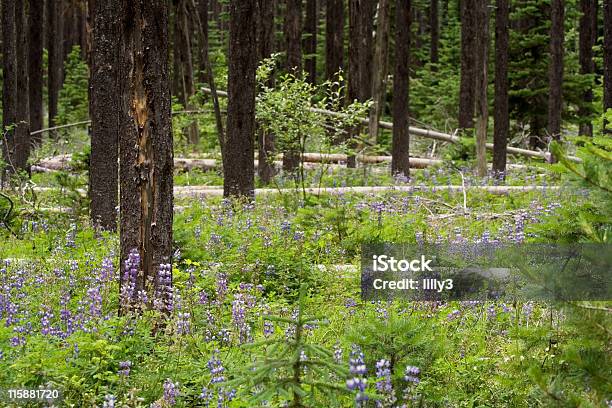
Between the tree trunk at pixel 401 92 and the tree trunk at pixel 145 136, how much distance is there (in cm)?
1210

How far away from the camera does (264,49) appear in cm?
1938

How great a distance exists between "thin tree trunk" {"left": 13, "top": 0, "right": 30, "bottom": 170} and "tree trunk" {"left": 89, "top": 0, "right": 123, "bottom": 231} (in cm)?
580

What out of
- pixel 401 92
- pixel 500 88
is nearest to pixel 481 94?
pixel 500 88

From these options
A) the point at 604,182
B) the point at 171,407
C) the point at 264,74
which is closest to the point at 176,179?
the point at 264,74

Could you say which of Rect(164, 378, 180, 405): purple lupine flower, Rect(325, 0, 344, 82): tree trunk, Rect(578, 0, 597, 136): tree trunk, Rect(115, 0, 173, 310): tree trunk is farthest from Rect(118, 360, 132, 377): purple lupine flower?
Rect(578, 0, 597, 136): tree trunk

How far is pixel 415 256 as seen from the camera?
8.20 m

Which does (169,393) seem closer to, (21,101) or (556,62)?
(21,101)

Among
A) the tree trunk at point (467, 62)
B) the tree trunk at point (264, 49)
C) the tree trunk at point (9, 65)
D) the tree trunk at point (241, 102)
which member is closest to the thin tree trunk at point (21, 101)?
the tree trunk at point (9, 65)

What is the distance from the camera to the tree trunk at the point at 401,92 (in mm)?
17844

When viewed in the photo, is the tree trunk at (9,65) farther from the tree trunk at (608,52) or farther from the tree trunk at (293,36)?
the tree trunk at (608,52)

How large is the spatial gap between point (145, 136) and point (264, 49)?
13.7 meters

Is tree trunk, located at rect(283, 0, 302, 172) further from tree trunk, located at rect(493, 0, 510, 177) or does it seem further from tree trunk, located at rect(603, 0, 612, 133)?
tree trunk, located at rect(603, 0, 612, 133)

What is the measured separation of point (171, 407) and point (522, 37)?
2147cm

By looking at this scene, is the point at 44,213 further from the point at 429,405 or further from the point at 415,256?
the point at 429,405
